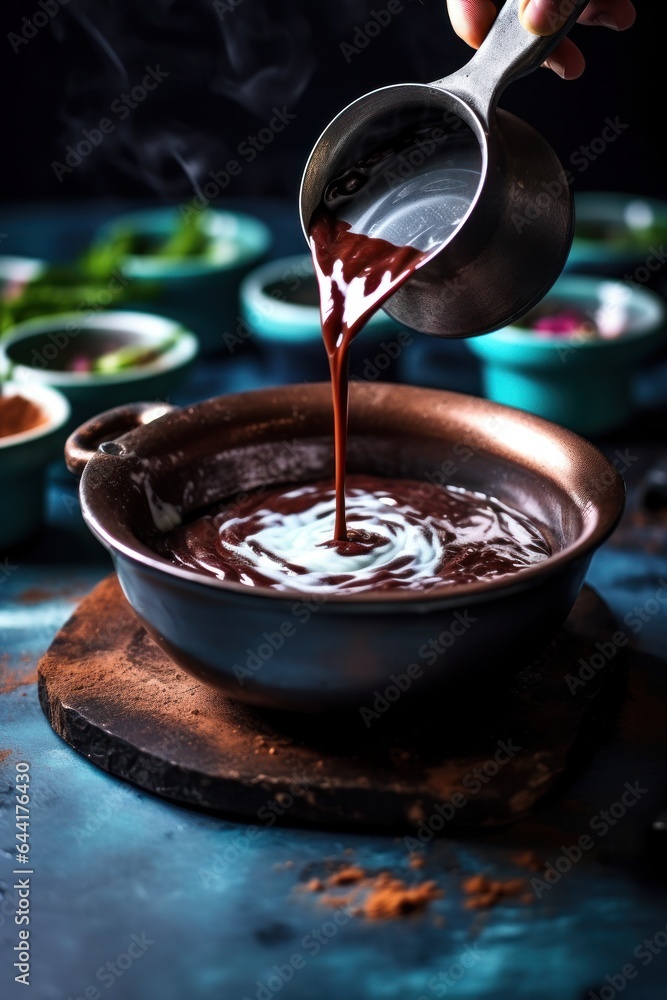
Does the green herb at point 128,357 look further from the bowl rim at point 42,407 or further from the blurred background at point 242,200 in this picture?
the bowl rim at point 42,407

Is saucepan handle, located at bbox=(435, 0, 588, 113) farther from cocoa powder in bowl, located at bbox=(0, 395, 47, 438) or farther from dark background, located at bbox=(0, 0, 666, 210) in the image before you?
dark background, located at bbox=(0, 0, 666, 210)

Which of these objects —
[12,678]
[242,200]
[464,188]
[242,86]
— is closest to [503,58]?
[464,188]

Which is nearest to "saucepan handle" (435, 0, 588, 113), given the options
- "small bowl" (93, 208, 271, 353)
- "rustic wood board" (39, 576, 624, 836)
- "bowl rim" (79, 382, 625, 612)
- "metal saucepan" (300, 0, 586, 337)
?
"metal saucepan" (300, 0, 586, 337)

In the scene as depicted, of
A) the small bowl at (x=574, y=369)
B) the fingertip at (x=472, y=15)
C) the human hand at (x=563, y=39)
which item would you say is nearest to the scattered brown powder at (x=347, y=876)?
the human hand at (x=563, y=39)

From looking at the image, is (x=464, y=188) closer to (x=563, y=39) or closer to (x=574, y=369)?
(x=563, y=39)

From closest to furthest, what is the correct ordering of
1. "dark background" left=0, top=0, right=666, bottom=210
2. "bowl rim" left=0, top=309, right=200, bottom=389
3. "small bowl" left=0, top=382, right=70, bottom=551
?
"small bowl" left=0, top=382, right=70, bottom=551, "bowl rim" left=0, top=309, right=200, bottom=389, "dark background" left=0, top=0, right=666, bottom=210

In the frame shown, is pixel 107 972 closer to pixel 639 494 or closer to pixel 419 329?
pixel 419 329

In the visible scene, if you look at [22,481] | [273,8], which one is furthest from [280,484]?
[273,8]
